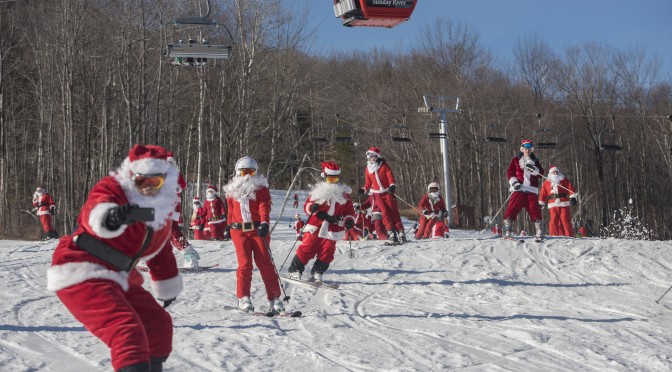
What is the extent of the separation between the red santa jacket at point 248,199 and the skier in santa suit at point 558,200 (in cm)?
1046

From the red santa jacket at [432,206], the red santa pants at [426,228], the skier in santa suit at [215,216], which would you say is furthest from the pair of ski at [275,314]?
the red santa pants at [426,228]

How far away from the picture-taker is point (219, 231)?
20.6m

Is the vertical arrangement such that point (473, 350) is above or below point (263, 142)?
below

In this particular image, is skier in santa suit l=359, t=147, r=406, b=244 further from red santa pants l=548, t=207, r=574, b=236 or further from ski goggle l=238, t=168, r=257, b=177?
ski goggle l=238, t=168, r=257, b=177

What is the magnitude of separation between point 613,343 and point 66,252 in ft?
16.5

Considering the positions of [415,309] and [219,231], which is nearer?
[415,309]

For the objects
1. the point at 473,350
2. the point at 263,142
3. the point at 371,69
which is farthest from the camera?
the point at 371,69

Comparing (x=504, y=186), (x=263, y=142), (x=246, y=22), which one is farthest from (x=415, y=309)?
(x=504, y=186)

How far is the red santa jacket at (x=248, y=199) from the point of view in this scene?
8.91 metres

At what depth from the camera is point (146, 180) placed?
4539 mm

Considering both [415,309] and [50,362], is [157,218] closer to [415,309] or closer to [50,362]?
[50,362]

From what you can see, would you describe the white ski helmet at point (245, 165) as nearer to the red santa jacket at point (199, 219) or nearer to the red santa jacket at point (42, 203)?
the red santa jacket at point (199, 219)

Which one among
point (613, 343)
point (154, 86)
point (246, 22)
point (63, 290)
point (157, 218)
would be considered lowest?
point (613, 343)

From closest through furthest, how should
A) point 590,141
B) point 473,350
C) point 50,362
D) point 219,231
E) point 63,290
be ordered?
point 63,290
point 50,362
point 473,350
point 219,231
point 590,141
